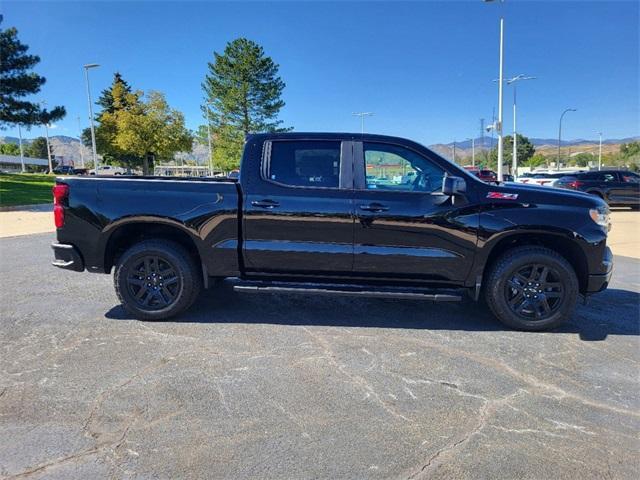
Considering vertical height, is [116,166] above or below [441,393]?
above

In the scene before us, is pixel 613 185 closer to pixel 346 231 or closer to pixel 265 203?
pixel 346 231

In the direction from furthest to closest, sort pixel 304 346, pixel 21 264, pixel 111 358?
pixel 21 264 < pixel 304 346 < pixel 111 358

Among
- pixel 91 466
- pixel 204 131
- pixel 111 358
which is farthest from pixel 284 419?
pixel 204 131

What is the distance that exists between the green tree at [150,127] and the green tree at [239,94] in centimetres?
586

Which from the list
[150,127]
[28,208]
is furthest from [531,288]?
[150,127]

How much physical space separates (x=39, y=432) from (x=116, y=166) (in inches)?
2551

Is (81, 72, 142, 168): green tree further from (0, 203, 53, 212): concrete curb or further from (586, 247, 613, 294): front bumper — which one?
(586, 247, 613, 294): front bumper

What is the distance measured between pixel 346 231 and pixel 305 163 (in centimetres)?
83

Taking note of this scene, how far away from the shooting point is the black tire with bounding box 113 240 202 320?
4.55m

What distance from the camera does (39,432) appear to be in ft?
8.86

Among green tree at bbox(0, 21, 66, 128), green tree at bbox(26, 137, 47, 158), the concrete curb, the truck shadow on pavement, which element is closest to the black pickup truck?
the truck shadow on pavement

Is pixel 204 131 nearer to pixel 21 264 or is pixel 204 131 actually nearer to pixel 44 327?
pixel 21 264

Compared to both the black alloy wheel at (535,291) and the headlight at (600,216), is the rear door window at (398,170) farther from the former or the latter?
the headlight at (600,216)

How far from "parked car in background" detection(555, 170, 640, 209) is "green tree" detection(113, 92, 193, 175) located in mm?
37262
